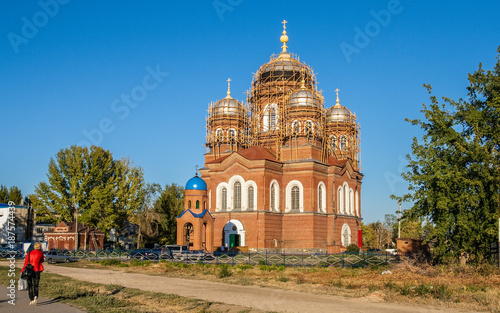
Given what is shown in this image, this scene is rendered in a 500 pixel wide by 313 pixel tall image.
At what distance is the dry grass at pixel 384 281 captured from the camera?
55.3 ft

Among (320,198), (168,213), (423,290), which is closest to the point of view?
(423,290)

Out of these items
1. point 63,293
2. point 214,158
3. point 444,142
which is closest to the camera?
point 63,293

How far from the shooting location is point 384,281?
70.2 ft

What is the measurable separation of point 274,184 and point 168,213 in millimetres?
21509

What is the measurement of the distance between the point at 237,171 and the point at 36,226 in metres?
37.5

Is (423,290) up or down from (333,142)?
down

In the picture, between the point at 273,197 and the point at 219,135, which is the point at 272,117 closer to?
the point at 219,135

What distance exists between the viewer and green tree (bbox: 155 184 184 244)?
63.1m

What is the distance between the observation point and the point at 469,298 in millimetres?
16703

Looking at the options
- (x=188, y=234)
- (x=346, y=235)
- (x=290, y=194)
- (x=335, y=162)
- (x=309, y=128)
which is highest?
(x=309, y=128)

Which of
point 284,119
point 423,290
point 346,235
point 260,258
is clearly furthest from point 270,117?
point 423,290

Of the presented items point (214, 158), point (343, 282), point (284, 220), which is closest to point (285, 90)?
point (214, 158)

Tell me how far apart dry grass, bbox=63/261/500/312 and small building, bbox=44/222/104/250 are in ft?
68.5

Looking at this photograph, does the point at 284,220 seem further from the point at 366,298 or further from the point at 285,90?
the point at 366,298
